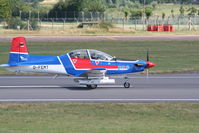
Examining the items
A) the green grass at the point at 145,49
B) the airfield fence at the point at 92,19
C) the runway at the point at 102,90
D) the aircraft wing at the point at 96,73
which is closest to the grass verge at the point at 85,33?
the green grass at the point at 145,49

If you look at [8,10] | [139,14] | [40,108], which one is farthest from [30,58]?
[139,14]

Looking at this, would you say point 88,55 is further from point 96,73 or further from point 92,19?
point 92,19

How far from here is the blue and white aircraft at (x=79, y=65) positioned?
21891mm

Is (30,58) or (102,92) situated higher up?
(30,58)

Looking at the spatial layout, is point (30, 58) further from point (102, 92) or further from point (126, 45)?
point (126, 45)

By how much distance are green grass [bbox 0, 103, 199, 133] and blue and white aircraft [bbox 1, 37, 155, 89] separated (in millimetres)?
4123

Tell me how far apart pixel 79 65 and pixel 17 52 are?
2.86 meters

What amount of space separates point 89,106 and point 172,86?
6650 mm

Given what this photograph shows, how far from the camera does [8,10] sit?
244ft

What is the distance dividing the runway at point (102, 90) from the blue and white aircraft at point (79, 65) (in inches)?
23.0

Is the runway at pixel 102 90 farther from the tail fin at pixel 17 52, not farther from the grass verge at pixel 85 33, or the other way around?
the grass verge at pixel 85 33

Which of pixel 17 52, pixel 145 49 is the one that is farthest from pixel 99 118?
pixel 145 49

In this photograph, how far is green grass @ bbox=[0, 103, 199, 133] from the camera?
13742mm

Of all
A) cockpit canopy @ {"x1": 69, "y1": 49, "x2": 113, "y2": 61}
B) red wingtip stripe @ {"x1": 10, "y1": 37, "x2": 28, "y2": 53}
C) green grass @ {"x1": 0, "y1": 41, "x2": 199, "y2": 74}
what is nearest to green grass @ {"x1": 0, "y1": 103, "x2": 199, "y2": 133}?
red wingtip stripe @ {"x1": 10, "y1": 37, "x2": 28, "y2": 53}
